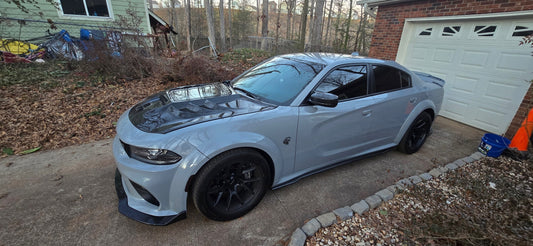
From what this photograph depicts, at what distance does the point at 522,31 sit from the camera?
12.8ft

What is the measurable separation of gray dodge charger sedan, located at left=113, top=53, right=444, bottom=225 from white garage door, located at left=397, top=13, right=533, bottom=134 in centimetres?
249

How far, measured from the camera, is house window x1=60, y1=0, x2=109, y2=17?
8570mm

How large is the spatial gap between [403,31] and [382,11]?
90cm

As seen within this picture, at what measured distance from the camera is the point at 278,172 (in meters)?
2.21

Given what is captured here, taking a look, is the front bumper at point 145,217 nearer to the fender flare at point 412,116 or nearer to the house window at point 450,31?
the fender flare at point 412,116

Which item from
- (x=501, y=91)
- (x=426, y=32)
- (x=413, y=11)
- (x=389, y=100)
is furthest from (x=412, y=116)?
(x=413, y=11)

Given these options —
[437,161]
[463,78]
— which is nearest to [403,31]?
[463,78]

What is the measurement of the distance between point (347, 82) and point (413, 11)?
4.42 meters

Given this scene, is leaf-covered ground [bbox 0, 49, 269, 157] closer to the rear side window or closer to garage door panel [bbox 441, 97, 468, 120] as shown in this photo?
the rear side window

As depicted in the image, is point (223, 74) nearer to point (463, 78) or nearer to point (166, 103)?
point (166, 103)

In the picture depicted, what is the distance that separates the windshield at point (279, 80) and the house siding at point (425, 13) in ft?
13.7

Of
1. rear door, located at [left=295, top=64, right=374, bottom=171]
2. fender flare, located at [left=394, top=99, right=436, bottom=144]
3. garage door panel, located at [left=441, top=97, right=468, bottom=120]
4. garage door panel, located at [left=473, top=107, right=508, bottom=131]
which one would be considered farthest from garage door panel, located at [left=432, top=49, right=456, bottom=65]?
rear door, located at [left=295, top=64, right=374, bottom=171]

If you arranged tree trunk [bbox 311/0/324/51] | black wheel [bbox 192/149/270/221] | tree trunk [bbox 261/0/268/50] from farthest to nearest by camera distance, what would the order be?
tree trunk [bbox 261/0/268/50]
tree trunk [bbox 311/0/324/51]
black wheel [bbox 192/149/270/221]

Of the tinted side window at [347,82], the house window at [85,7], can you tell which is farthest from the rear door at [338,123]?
the house window at [85,7]
